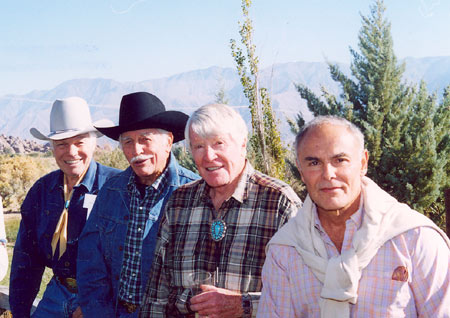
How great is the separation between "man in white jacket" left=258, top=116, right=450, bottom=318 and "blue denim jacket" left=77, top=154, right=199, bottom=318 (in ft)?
3.77

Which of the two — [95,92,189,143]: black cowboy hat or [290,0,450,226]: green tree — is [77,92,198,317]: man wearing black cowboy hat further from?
[290,0,450,226]: green tree

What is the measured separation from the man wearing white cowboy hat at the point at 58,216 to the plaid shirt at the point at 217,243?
47.7 inches

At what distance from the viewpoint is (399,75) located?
84.2ft

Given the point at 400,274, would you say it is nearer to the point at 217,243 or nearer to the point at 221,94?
the point at 217,243

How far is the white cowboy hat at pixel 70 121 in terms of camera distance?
13.4 feet

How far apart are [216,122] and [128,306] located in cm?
141

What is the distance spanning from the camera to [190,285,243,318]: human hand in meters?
2.45

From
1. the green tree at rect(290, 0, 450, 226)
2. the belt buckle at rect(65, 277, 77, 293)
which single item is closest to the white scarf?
the belt buckle at rect(65, 277, 77, 293)

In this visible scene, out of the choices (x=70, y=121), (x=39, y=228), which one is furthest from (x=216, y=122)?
(x=39, y=228)

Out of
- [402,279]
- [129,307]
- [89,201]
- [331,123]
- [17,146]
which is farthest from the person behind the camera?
[17,146]

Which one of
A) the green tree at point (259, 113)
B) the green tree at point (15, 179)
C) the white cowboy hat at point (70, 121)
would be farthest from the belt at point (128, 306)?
the green tree at point (15, 179)

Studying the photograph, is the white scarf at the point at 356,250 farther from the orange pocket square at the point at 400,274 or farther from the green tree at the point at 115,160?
the green tree at the point at 115,160

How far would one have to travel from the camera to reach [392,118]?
2355 centimetres

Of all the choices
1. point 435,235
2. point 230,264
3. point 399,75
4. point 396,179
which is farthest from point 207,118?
A: point 399,75
